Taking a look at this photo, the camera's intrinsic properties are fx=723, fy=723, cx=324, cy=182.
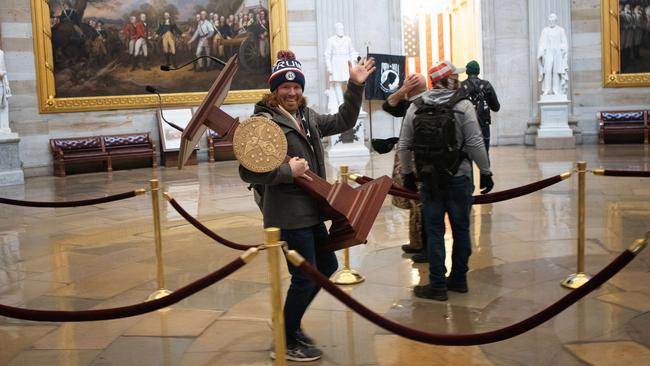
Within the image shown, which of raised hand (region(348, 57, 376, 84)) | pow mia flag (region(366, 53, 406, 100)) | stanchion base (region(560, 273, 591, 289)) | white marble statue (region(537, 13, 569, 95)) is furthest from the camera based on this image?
pow mia flag (region(366, 53, 406, 100))

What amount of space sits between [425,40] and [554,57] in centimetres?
851

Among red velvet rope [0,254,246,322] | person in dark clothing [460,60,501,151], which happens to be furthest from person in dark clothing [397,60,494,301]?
person in dark clothing [460,60,501,151]

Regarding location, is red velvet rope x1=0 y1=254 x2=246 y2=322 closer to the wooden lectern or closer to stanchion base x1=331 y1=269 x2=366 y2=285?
the wooden lectern

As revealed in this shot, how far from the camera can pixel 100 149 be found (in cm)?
1684

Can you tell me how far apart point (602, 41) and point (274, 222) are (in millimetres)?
16535

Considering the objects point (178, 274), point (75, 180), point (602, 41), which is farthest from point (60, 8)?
point (602, 41)

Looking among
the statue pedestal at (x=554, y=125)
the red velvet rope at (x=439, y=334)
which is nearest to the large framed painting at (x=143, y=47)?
the statue pedestal at (x=554, y=125)

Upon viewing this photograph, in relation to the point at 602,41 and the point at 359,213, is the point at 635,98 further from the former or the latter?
the point at 359,213

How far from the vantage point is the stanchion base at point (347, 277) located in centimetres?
598

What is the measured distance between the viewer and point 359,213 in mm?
4062

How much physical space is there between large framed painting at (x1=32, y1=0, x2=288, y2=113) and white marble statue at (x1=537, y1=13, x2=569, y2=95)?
20.9ft

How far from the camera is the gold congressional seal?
3.89 meters

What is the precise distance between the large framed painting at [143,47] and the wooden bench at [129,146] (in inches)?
32.1

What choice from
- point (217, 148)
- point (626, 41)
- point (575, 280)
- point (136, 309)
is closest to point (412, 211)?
point (575, 280)
